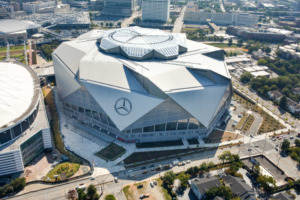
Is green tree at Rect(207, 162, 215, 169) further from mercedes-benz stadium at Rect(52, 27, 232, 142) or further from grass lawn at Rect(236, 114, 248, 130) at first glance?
grass lawn at Rect(236, 114, 248, 130)

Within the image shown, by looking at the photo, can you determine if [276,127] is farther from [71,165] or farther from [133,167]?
[71,165]

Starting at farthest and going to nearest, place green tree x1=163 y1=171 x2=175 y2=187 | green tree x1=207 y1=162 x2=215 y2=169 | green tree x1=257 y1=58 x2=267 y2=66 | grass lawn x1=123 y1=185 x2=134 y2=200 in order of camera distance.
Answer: green tree x1=257 y1=58 x2=267 y2=66 → green tree x1=207 y1=162 x2=215 y2=169 → green tree x1=163 y1=171 x2=175 y2=187 → grass lawn x1=123 y1=185 x2=134 y2=200

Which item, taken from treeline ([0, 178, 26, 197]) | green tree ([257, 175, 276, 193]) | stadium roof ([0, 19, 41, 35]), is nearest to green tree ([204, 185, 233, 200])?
green tree ([257, 175, 276, 193])

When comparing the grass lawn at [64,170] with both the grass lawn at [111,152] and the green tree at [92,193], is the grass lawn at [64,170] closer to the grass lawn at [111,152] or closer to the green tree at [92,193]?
the grass lawn at [111,152]

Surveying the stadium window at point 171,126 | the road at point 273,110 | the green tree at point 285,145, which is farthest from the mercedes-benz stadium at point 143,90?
the green tree at point 285,145

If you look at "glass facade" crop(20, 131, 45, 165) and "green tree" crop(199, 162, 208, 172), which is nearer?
"glass facade" crop(20, 131, 45, 165)
